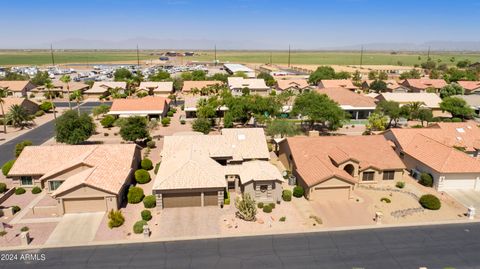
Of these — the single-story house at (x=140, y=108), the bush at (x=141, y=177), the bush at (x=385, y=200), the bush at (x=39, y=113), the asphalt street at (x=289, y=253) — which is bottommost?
the asphalt street at (x=289, y=253)

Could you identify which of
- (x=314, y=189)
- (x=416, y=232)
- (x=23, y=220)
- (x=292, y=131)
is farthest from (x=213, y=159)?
(x=416, y=232)

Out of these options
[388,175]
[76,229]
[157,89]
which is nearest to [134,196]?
[76,229]

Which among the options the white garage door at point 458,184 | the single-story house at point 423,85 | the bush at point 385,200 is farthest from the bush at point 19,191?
the single-story house at point 423,85

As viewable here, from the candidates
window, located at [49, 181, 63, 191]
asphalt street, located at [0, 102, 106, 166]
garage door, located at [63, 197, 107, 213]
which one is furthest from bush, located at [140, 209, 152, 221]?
asphalt street, located at [0, 102, 106, 166]

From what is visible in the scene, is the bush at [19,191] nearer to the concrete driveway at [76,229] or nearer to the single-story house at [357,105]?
the concrete driveway at [76,229]

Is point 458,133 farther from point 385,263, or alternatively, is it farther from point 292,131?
point 385,263

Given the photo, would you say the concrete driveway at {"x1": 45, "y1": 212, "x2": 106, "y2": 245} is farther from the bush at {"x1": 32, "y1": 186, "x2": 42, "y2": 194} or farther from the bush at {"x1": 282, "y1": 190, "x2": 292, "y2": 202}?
the bush at {"x1": 282, "y1": 190, "x2": 292, "y2": 202}
